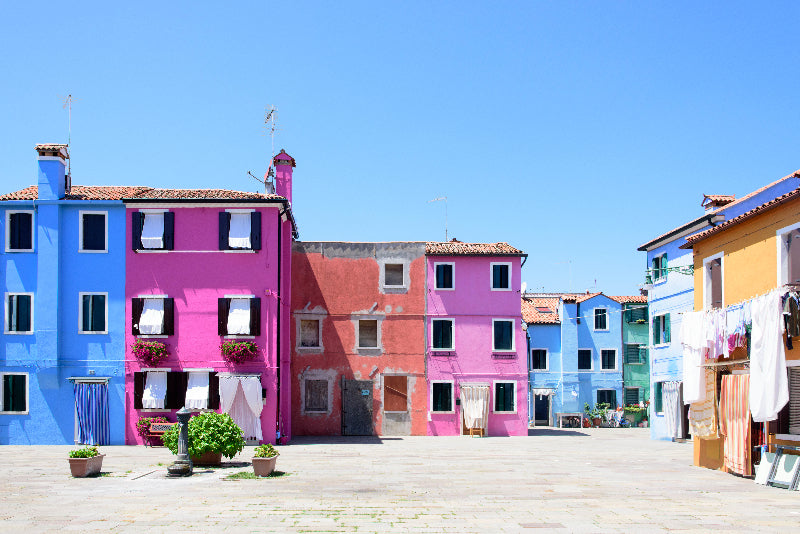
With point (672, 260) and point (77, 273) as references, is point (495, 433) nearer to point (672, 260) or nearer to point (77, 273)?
point (672, 260)

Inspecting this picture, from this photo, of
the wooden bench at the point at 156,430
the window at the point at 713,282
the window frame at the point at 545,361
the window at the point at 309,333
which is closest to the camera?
the window at the point at 713,282

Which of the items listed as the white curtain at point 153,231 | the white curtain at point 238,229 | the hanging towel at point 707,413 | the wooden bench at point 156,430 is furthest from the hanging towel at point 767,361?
the white curtain at point 153,231

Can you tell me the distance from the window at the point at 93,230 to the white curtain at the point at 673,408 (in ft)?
85.7

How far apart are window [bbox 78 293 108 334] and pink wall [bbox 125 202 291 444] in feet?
3.30

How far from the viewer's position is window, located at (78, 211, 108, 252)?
32.5 meters

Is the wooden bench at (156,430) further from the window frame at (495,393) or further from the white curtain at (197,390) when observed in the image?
the window frame at (495,393)

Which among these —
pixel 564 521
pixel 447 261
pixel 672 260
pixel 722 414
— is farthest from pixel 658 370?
pixel 564 521

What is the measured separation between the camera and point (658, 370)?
3981 centimetres

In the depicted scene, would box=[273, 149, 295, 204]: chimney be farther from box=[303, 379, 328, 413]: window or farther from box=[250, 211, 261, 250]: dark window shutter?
box=[303, 379, 328, 413]: window

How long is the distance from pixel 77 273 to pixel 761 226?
25196mm

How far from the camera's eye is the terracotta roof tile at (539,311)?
52.6 meters

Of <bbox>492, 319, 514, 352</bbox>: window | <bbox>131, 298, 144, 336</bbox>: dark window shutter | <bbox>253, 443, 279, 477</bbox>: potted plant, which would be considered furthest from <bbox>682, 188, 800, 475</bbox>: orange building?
<bbox>131, 298, 144, 336</bbox>: dark window shutter

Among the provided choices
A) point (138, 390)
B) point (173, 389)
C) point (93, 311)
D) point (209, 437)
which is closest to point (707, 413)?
point (209, 437)

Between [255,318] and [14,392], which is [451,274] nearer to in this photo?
[255,318]
